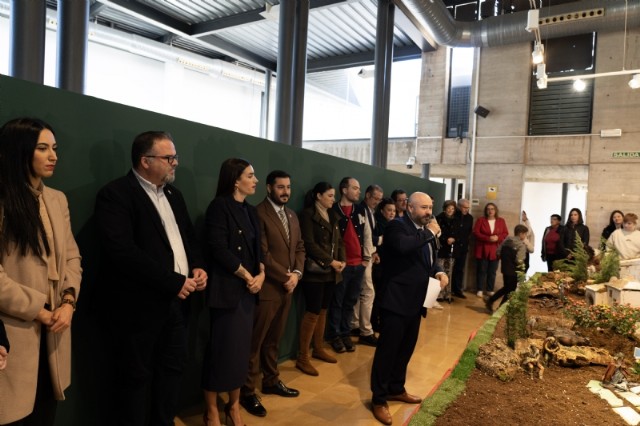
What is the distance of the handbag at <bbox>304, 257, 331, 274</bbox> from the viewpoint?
3.76 m

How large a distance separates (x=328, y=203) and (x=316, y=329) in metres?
1.20

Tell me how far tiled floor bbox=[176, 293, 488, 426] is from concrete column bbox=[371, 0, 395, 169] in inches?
137

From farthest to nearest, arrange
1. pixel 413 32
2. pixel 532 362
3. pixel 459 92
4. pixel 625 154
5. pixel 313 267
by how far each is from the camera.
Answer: pixel 459 92 → pixel 413 32 → pixel 625 154 → pixel 313 267 → pixel 532 362

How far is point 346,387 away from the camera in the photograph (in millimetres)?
3572

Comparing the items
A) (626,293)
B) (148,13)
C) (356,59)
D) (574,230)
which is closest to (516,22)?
(356,59)

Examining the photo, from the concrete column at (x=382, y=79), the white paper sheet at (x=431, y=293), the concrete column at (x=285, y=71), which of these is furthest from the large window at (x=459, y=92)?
the white paper sheet at (x=431, y=293)

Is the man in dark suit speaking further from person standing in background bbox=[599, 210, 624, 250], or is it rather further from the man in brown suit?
person standing in background bbox=[599, 210, 624, 250]

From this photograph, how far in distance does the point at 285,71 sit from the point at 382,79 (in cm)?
233

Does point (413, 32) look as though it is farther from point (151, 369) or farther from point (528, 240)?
point (151, 369)

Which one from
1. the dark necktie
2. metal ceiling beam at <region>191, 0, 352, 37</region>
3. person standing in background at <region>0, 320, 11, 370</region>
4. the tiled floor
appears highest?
metal ceiling beam at <region>191, 0, 352, 37</region>

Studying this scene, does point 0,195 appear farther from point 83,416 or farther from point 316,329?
point 316,329

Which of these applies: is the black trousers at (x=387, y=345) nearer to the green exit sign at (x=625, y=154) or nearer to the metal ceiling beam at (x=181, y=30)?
the green exit sign at (x=625, y=154)

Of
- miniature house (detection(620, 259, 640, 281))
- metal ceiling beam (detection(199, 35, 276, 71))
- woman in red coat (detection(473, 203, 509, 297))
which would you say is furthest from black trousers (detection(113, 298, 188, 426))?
metal ceiling beam (detection(199, 35, 276, 71))

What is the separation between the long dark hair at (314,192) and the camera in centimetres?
387
